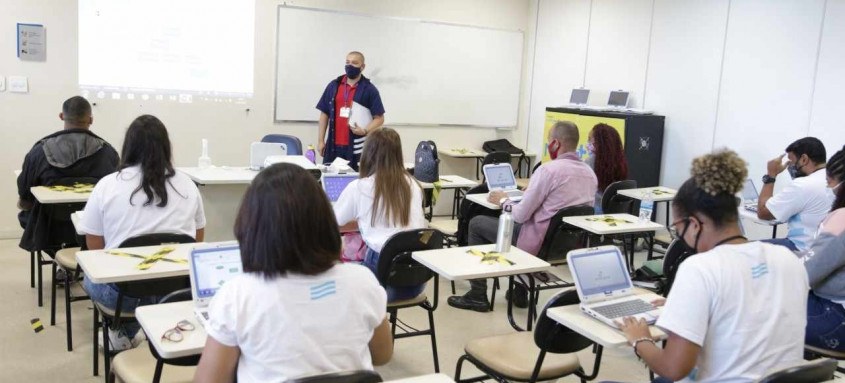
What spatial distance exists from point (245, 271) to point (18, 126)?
545 cm

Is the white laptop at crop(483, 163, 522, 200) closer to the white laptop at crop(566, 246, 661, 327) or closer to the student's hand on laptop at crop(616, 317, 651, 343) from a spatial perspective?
the white laptop at crop(566, 246, 661, 327)

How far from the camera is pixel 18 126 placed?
617cm

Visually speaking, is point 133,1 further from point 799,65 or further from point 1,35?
point 799,65

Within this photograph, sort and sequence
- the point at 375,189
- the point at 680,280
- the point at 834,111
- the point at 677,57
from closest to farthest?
the point at 680,280 < the point at 375,189 < the point at 834,111 < the point at 677,57

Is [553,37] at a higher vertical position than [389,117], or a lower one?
higher

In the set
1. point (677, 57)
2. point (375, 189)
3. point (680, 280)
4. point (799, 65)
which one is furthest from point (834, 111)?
point (680, 280)

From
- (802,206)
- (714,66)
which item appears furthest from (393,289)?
(714,66)

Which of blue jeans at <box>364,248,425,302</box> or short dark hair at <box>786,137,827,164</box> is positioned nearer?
blue jeans at <box>364,248,425,302</box>

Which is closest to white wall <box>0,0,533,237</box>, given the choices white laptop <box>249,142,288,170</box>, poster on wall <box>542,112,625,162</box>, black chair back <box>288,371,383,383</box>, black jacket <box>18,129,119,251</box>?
poster on wall <box>542,112,625,162</box>

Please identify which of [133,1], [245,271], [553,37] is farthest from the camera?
[553,37]

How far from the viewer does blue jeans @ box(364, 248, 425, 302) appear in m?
3.48

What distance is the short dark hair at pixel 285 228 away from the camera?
1693 mm

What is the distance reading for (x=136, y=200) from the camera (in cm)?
323

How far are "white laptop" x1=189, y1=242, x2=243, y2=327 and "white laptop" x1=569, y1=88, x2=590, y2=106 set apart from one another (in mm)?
5854
